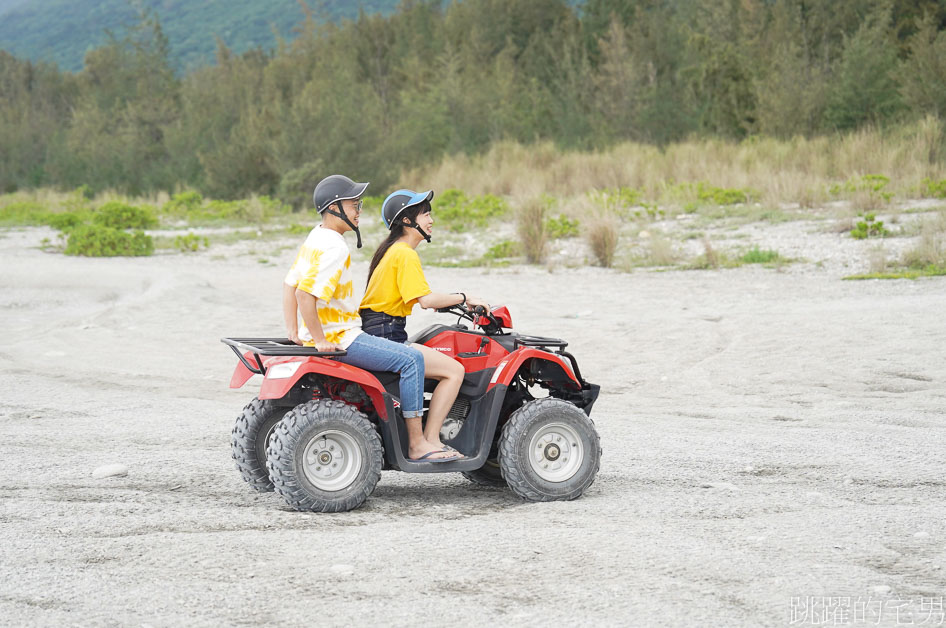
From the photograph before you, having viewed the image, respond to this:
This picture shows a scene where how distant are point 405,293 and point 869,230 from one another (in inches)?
511

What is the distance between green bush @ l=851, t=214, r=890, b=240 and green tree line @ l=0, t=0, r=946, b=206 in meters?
9.99

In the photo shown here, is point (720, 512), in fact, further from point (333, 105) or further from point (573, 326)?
point (333, 105)

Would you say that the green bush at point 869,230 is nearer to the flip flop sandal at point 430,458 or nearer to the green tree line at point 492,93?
the green tree line at point 492,93

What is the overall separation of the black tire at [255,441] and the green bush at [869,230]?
12.7m

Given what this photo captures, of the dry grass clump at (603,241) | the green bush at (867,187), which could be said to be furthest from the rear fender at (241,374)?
the green bush at (867,187)

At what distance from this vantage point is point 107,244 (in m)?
20.5

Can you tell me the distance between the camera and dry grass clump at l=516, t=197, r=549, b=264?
17.3m

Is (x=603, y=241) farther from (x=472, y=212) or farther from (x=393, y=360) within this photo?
(x=393, y=360)

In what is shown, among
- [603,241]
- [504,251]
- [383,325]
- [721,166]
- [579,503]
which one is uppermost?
[721,166]

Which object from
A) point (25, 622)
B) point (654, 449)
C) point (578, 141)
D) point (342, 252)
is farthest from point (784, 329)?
point (578, 141)

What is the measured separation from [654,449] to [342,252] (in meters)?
2.75

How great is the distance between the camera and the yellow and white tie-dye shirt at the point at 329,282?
5.41m

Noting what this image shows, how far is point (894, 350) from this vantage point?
998cm

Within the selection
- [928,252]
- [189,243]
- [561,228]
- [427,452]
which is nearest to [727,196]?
[561,228]
